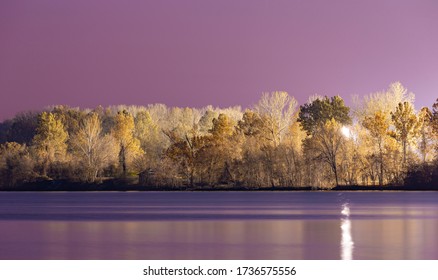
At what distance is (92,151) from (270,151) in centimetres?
2764

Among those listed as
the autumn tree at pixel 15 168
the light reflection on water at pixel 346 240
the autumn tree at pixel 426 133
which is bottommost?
the light reflection on water at pixel 346 240

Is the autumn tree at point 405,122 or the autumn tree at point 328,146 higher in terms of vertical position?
the autumn tree at point 405,122

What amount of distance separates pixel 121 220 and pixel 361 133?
61.6m

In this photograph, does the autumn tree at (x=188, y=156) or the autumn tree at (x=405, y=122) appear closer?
the autumn tree at (x=405, y=122)

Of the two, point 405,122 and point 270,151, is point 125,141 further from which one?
point 405,122

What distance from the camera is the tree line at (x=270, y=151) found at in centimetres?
8675

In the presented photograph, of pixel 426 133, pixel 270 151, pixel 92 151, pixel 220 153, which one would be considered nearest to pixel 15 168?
pixel 92 151

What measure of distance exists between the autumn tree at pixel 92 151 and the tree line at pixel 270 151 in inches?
5.4

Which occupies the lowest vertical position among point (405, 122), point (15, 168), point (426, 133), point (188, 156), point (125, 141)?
point (15, 168)

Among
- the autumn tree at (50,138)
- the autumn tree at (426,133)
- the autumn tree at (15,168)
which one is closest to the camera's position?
the autumn tree at (426,133)

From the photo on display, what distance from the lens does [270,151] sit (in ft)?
294

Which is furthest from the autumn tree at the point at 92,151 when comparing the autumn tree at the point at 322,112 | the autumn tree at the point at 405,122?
the autumn tree at the point at 405,122

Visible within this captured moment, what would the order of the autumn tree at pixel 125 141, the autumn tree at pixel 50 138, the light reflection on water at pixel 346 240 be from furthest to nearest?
the autumn tree at pixel 50 138 → the autumn tree at pixel 125 141 → the light reflection on water at pixel 346 240

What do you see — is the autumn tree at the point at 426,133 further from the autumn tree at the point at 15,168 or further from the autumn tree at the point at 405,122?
the autumn tree at the point at 15,168
